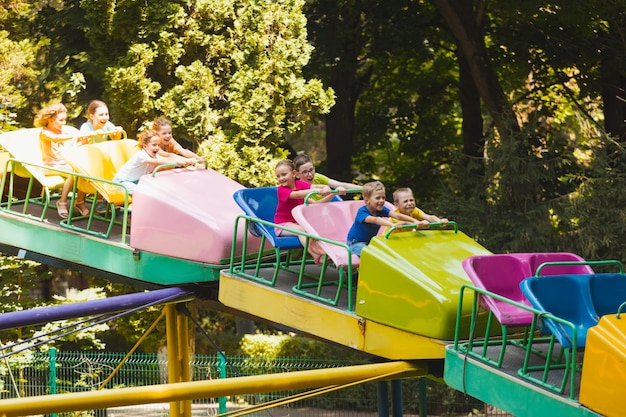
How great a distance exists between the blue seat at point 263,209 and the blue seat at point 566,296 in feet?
8.21

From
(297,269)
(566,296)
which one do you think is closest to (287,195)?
(297,269)

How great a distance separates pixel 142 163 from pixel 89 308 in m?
1.49

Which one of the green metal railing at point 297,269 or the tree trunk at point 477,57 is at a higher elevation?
the tree trunk at point 477,57

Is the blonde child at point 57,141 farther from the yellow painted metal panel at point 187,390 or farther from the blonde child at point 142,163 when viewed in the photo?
the yellow painted metal panel at point 187,390

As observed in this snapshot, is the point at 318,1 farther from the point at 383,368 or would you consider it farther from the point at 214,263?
the point at 383,368

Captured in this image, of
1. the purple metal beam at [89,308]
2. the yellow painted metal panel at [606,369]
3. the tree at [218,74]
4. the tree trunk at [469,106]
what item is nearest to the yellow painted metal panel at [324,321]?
the purple metal beam at [89,308]

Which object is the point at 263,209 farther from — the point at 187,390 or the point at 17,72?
the point at 17,72

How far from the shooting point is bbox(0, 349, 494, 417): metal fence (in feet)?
50.2

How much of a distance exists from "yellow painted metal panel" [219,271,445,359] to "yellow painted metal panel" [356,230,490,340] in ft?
0.28

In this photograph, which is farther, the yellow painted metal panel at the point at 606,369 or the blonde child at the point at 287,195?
the blonde child at the point at 287,195

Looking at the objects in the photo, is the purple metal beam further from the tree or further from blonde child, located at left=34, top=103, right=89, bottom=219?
the tree

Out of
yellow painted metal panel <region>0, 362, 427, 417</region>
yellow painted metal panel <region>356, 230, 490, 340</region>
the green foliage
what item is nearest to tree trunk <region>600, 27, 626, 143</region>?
the green foliage

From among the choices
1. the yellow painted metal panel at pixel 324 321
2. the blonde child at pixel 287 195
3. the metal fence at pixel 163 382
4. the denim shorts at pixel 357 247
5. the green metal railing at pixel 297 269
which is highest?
the blonde child at pixel 287 195

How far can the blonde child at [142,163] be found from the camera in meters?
10.0
